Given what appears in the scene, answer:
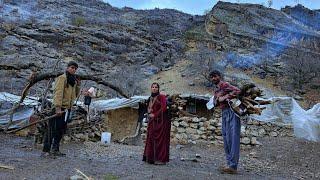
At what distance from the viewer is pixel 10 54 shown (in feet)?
72.2

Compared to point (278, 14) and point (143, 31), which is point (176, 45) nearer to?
point (143, 31)

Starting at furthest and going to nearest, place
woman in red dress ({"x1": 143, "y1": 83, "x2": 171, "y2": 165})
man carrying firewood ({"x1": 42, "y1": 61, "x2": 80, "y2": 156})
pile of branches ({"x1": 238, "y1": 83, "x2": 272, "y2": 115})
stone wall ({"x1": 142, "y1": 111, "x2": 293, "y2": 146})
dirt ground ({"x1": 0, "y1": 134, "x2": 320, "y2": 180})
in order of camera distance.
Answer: stone wall ({"x1": 142, "y1": 111, "x2": 293, "y2": 146}) < woman in red dress ({"x1": 143, "y1": 83, "x2": 171, "y2": 165}) < man carrying firewood ({"x1": 42, "y1": 61, "x2": 80, "y2": 156}) < pile of branches ({"x1": 238, "y1": 83, "x2": 272, "y2": 115}) < dirt ground ({"x1": 0, "y1": 134, "x2": 320, "y2": 180})

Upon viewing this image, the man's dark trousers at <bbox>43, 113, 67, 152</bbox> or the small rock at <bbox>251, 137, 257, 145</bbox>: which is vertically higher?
the man's dark trousers at <bbox>43, 113, 67, 152</bbox>

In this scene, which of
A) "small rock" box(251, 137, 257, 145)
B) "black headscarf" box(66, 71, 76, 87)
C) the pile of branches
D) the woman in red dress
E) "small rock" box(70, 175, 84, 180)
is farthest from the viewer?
"small rock" box(251, 137, 257, 145)

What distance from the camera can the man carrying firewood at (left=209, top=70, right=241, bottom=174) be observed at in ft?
19.4

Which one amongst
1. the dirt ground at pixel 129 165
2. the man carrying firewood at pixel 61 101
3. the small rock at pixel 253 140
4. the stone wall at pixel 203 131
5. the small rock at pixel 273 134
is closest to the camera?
the dirt ground at pixel 129 165

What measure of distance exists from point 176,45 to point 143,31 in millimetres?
3043

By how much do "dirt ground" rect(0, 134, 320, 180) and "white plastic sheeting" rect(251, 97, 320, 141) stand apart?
1801 mm

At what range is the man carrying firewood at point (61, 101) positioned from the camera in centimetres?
644

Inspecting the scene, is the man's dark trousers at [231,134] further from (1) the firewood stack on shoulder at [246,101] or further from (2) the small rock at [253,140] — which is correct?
(2) the small rock at [253,140]

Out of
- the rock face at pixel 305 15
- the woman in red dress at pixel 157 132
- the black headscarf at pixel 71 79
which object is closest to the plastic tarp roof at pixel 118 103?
the woman in red dress at pixel 157 132

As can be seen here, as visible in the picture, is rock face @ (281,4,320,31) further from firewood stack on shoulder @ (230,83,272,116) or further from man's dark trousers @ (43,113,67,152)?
man's dark trousers @ (43,113,67,152)

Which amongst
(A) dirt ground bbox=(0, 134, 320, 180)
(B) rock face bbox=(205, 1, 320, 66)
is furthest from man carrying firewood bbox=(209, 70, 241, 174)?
(B) rock face bbox=(205, 1, 320, 66)

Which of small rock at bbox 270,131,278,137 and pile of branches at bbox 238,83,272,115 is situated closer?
pile of branches at bbox 238,83,272,115
